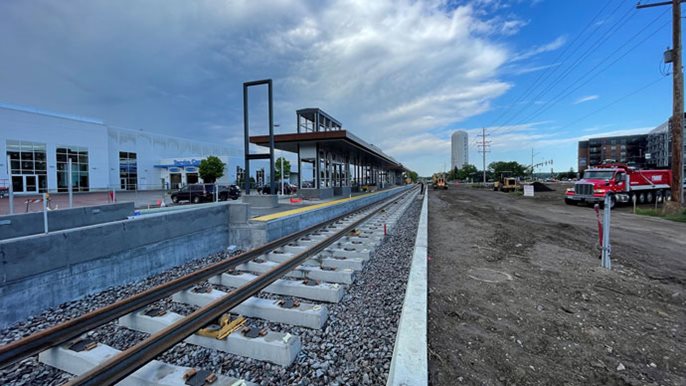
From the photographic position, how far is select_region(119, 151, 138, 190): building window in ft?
172

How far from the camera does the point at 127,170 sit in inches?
2106

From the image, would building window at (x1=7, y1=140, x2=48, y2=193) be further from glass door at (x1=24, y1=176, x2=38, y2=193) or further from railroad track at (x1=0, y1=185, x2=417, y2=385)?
railroad track at (x1=0, y1=185, x2=417, y2=385)

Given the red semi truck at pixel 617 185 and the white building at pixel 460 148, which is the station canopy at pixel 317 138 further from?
the white building at pixel 460 148

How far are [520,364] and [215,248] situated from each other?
7396 millimetres

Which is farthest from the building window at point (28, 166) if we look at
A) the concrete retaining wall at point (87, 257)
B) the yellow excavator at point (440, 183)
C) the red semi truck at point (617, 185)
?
the yellow excavator at point (440, 183)

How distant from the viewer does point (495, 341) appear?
3.19 metres

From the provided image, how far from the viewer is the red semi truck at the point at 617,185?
790 inches

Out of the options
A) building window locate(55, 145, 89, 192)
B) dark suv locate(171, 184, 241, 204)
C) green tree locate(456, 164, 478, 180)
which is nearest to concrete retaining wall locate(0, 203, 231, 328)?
dark suv locate(171, 184, 241, 204)

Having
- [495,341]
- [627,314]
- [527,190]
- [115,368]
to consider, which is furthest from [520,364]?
[527,190]

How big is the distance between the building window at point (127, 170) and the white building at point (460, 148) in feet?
522

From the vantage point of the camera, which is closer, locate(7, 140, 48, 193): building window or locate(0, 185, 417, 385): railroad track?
locate(0, 185, 417, 385): railroad track

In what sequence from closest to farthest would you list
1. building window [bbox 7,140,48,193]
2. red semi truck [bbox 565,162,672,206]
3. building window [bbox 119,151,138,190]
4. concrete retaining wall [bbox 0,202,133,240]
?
1. concrete retaining wall [bbox 0,202,133,240]
2. red semi truck [bbox 565,162,672,206]
3. building window [bbox 7,140,48,193]
4. building window [bbox 119,151,138,190]

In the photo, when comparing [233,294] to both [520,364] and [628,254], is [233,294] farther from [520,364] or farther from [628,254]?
[628,254]

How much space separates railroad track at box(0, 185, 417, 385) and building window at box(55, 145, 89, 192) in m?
48.1
